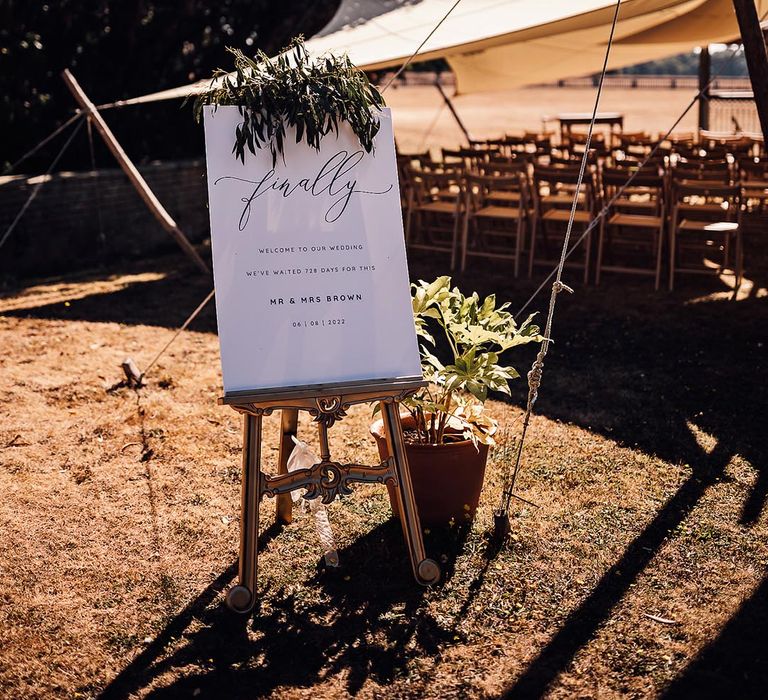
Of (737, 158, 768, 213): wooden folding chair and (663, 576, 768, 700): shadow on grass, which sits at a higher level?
(737, 158, 768, 213): wooden folding chair

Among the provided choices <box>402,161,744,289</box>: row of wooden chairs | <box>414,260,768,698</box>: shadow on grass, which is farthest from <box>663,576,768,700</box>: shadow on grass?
<box>402,161,744,289</box>: row of wooden chairs

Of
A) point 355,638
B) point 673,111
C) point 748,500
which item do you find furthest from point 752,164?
point 673,111

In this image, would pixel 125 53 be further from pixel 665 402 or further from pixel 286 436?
pixel 286 436

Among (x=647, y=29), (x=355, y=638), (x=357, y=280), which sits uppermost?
(x=647, y=29)

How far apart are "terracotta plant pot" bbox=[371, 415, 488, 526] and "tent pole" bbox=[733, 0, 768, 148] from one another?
2075 mm

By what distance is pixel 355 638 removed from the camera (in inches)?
125

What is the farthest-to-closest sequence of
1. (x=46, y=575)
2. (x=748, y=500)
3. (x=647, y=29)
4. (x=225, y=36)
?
1. (x=225, y=36)
2. (x=647, y=29)
3. (x=748, y=500)
4. (x=46, y=575)

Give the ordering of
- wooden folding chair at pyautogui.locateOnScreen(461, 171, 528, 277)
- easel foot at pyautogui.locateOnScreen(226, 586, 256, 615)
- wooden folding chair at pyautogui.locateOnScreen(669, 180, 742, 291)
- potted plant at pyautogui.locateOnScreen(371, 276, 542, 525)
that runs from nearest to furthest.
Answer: easel foot at pyautogui.locateOnScreen(226, 586, 256, 615)
potted plant at pyautogui.locateOnScreen(371, 276, 542, 525)
wooden folding chair at pyautogui.locateOnScreen(669, 180, 742, 291)
wooden folding chair at pyautogui.locateOnScreen(461, 171, 528, 277)

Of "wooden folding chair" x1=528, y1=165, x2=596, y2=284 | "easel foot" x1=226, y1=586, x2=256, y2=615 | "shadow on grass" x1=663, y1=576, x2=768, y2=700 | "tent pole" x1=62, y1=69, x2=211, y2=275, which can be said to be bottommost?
"shadow on grass" x1=663, y1=576, x2=768, y2=700

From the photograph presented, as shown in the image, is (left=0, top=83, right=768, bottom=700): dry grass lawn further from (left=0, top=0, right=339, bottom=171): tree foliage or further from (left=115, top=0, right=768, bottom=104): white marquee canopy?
(left=0, top=0, right=339, bottom=171): tree foliage

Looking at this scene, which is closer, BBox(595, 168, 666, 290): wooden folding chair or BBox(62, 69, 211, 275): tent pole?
BBox(595, 168, 666, 290): wooden folding chair

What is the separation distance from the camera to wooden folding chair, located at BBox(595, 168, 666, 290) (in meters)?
7.29

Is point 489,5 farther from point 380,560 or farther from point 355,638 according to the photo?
point 355,638

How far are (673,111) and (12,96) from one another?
23.1 m
